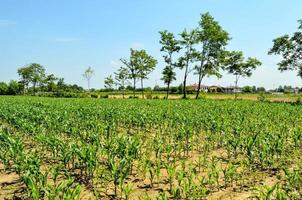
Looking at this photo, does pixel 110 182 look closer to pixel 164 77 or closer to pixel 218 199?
pixel 218 199

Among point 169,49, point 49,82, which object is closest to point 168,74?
point 169,49

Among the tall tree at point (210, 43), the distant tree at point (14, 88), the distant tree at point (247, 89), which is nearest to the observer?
the tall tree at point (210, 43)

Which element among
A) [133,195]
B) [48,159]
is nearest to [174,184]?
[133,195]

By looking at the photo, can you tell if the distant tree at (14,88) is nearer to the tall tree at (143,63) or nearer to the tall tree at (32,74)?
the tall tree at (32,74)

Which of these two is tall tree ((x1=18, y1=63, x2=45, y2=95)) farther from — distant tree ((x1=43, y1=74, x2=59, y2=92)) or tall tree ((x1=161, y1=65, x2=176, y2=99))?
tall tree ((x1=161, y1=65, x2=176, y2=99))

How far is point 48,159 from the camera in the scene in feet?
29.2

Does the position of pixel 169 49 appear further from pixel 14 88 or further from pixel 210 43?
pixel 14 88

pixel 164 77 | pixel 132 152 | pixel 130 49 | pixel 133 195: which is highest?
pixel 130 49

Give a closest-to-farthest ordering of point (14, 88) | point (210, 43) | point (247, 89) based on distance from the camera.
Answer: point (210, 43) → point (14, 88) → point (247, 89)

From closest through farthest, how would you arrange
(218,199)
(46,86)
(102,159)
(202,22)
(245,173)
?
(218,199) < (245,173) < (102,159) < (202,22) < (46,86)

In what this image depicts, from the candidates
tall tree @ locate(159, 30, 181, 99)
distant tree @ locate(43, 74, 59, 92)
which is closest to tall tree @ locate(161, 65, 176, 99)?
tall tree @ locate(159, 30, 181, 99)

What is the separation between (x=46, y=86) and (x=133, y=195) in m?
107

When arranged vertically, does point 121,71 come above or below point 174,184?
above

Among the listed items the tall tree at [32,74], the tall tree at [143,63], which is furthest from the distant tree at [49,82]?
the tall tree at [143,63]
